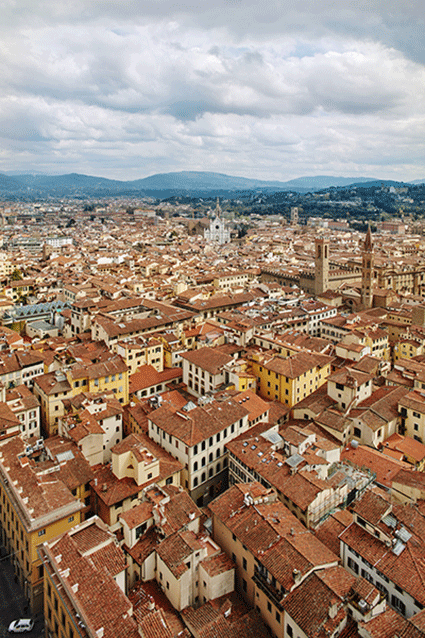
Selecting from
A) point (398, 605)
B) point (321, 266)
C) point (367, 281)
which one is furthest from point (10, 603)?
point (321, 266)

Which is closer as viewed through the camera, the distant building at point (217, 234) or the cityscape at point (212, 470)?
the cityscape at point (212, 470)

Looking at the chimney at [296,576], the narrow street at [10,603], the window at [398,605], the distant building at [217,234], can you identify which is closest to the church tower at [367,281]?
the window at [398,605]

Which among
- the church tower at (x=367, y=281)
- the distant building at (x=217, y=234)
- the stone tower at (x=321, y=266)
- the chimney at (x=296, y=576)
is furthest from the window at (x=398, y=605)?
the distant building at (x=217, y=234)

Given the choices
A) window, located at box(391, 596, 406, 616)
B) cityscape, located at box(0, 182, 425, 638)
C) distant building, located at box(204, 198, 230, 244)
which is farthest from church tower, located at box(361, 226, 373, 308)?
distant building, located at box(204, 198, 230, 244)

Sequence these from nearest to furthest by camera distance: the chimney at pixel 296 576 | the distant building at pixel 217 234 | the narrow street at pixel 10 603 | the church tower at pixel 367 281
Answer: the chimney at pixel 296 576
the narrow street at pixel 10 603
the church tower at pixel 367 281
the distant building at pixel 217 234

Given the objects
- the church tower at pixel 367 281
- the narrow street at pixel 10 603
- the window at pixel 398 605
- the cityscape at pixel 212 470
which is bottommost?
the narrow street at pixel 10 603

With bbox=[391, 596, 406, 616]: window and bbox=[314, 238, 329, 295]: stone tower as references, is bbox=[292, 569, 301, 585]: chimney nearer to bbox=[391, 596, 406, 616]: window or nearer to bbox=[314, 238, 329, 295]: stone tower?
bbox=[391, 596, 406, 616]: window

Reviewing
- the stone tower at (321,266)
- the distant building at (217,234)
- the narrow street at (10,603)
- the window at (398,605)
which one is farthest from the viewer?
the distant building at (217,234)

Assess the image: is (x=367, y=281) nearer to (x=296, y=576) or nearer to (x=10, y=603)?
(x=296, y=576)

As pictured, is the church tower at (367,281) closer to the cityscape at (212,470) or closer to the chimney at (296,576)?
the cityscape at (212,470)

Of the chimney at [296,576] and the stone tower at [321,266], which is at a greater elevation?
the stone tower at [321,266]
